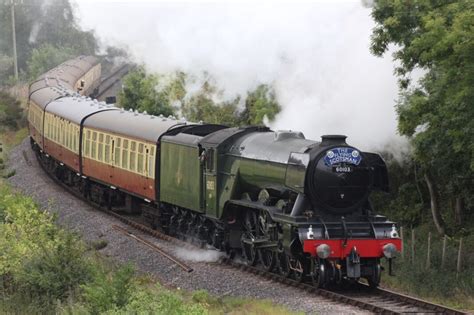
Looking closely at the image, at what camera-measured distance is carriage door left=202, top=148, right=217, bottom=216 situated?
17.7 m

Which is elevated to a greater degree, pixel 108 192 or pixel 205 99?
pixel 205 99

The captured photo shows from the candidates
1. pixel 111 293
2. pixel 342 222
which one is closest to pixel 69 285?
pixel 111 293

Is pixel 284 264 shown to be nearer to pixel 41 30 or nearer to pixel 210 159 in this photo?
pixel 210 159

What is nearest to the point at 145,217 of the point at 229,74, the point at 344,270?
→ the point at 229,74

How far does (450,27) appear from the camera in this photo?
1681cm

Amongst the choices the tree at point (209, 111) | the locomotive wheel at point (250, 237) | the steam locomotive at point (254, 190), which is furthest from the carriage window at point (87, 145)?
the locomotive wheel at point (250, 237)

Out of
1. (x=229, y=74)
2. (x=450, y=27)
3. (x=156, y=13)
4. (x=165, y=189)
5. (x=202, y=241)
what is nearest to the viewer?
(x=450, y=27)

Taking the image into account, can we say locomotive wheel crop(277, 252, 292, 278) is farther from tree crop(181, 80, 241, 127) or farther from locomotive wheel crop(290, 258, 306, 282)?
tree crop(181, 80, 241, 127)

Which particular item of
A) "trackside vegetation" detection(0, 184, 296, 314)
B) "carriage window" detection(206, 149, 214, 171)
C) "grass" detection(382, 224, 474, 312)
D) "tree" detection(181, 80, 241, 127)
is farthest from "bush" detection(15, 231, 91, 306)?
"tree" detection(181, 80, 241, 127)

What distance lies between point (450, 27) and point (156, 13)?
14.0m

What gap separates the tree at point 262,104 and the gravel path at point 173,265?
5195mm

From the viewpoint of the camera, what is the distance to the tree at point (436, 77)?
1583cm

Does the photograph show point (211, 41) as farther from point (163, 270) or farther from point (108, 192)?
point (163, 270)

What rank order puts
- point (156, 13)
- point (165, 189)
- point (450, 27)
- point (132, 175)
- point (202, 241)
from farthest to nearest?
point (156, 13) < point (132, 175) < point (165, 189) < point (202, 241) < point (450, 27)
